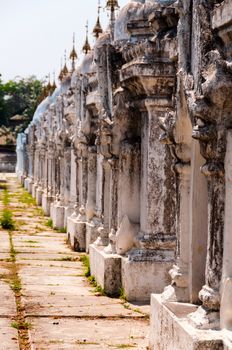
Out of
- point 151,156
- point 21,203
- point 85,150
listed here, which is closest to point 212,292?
point 151,156

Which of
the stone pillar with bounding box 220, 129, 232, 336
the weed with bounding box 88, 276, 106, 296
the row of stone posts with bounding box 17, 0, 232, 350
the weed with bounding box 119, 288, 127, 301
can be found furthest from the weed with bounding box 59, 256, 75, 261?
the stone pillar with bounding box 220, 129, 232, 336

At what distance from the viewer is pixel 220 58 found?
625cm

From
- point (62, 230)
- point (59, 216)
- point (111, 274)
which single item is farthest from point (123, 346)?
point (59, 216)

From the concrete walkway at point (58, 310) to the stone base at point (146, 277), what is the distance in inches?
8.4

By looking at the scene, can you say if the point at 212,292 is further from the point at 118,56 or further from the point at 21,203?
the point at 21,203

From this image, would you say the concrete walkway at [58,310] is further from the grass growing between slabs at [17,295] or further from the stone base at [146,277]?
the stone base at [146,277]

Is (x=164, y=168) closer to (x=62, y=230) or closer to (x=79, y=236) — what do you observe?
(x=79, y=236)

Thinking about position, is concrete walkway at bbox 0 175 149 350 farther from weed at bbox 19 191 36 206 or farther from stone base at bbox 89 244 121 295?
weed at bbox 19 191 36 206

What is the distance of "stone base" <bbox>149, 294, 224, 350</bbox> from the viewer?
6094 millimetres

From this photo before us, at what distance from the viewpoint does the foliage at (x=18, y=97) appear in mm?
87500

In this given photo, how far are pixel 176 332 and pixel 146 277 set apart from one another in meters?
3.55

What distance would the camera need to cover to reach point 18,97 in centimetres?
9719

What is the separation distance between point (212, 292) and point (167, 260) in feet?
12.8

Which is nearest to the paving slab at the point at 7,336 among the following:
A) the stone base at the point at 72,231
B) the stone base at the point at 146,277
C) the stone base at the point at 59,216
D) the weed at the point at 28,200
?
the stone base at the point at 146,277
